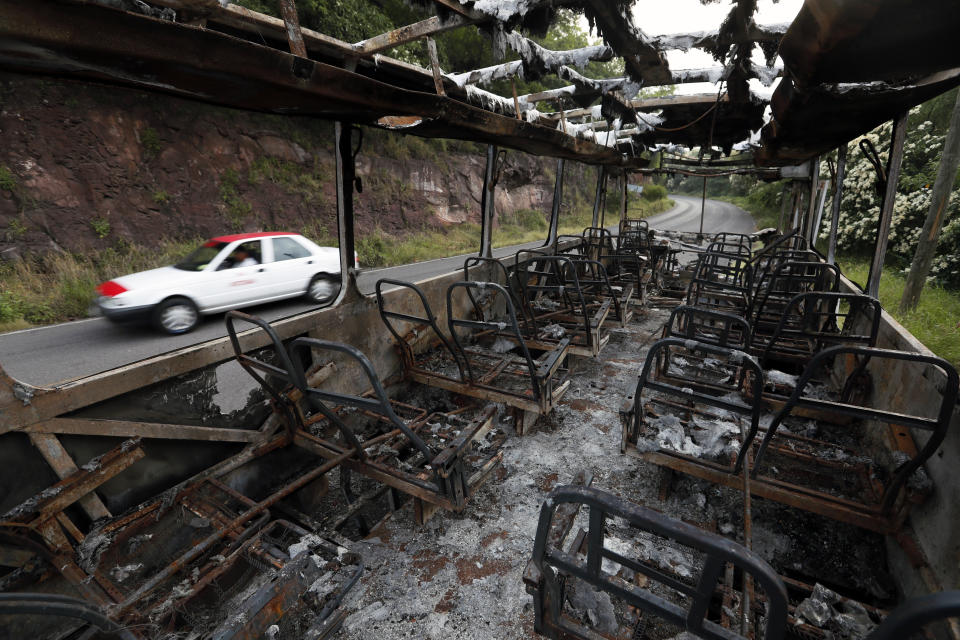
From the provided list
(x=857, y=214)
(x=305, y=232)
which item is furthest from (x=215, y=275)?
(x=857, y=214)

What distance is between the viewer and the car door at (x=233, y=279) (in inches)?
245

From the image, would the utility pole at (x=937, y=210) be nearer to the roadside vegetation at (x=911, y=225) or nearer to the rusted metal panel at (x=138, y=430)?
the roadside vegetation at (x=911, y=225)

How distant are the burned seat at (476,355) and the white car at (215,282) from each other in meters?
1.99

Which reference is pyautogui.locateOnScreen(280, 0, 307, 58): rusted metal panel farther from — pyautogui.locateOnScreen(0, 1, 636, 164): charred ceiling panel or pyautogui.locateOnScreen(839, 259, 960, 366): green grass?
pyautogui.locateOnScreen(839, 259, 960, 366): green grass

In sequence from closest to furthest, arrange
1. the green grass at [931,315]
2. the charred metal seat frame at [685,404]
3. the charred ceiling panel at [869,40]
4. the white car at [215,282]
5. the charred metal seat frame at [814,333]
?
the charred ceiling panel at [869,40], the charred metal seat frame at [685,404], the charred metal seat frame at [814,333], the green grass at [931,315], the white car at [215,282]

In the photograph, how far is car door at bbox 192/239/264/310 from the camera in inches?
245

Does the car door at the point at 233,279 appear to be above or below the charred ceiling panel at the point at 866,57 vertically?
below

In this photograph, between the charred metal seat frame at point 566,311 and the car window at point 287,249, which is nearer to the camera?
the charred metal seat frame at point 566,311

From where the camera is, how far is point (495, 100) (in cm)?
462

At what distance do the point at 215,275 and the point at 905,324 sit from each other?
34.6 feet

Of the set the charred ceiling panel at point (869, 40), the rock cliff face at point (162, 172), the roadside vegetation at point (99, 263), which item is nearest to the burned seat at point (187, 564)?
the charred ceiling panel at point (869, 40)

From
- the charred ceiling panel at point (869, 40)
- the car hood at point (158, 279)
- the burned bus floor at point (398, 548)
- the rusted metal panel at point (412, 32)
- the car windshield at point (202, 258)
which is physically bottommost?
the burned bus floor at point (398, 548)

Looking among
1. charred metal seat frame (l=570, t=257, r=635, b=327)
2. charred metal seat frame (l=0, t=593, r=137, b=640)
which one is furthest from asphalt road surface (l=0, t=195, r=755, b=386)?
charred metal seat frame (l=570, t=257, r=635, b=327)

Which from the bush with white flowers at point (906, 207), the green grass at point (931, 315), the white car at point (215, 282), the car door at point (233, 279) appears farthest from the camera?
the bush with white flowers at point (906, 207)
